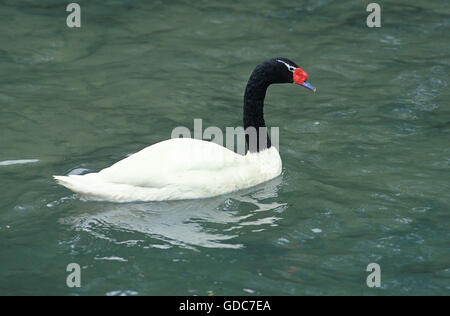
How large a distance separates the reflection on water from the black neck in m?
0.70

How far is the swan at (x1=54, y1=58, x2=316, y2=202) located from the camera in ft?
24.7

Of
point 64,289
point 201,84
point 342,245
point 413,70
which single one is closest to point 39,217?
point 64,289

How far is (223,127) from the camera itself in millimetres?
9703

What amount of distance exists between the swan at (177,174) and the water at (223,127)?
12 cm

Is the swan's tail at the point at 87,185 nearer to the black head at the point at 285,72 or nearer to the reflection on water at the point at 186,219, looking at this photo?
the reflection on water at the point at 186,219

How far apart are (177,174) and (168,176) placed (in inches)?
3.7

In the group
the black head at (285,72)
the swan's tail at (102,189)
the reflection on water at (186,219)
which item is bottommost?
the reflection on water at (186,219)

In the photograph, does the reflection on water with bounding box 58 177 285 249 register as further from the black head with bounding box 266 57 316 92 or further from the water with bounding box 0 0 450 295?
the black head with bounding box 266 57 316 92

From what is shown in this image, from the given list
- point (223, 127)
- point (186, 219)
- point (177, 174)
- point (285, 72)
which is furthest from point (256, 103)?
point (186, 219)

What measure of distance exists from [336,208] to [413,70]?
180 inches

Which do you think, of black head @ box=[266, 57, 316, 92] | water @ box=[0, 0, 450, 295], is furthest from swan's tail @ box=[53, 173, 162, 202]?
black head @ box=[266, 57, 316, 92]

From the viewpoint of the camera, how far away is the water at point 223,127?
249 inches

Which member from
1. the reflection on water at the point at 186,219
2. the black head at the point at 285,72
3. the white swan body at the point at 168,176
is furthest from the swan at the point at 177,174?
the black head at the point at 285,72

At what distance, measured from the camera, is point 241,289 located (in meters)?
5.95
